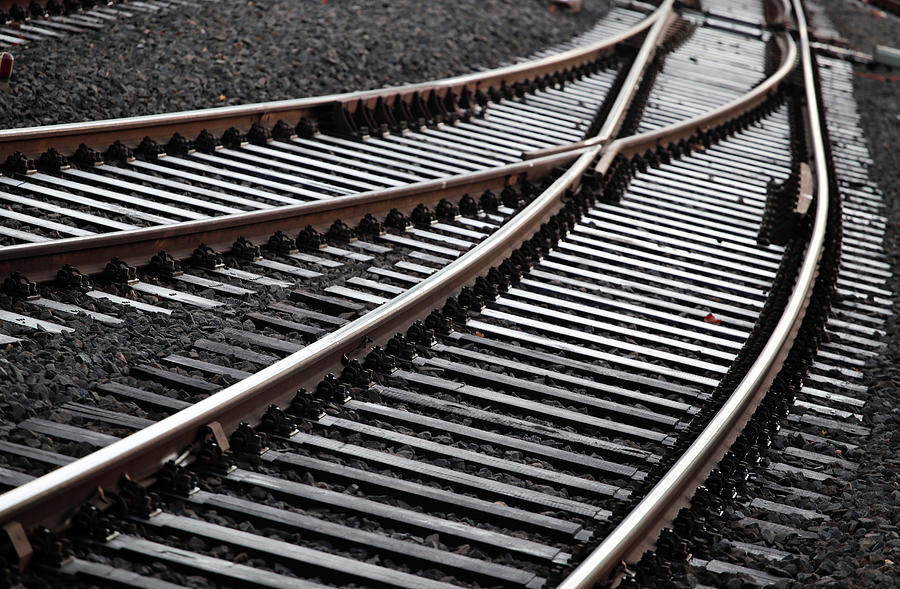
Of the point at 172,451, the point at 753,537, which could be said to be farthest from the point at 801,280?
the point at 172,451

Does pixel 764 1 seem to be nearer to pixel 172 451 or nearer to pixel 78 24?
pixel 78 24

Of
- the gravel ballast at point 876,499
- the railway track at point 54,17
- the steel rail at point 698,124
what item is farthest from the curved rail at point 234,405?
the railway track at point 54,17

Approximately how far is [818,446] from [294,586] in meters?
3.06

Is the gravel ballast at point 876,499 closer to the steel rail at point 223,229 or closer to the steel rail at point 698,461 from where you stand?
the steel rail at point 698,461

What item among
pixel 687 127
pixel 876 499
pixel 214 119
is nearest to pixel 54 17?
pixel 214 119

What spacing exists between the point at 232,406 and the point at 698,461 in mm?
2025

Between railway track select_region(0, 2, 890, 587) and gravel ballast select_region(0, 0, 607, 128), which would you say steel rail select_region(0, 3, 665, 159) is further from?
gravel ballast select_region(0, 0, 607, 128)

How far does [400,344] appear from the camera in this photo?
5.30 meters

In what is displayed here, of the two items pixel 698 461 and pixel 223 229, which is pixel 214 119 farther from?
pixel 698 461

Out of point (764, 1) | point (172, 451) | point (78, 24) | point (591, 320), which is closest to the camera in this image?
point (172, 451)

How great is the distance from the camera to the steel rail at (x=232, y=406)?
3.40 meters

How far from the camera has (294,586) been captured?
353 cm

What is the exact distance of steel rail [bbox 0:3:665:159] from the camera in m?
6.75

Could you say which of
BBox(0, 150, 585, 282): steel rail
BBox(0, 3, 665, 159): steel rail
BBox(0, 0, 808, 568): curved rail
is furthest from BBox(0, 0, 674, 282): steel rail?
BBox(0, 3, 665, 159): steel rail
